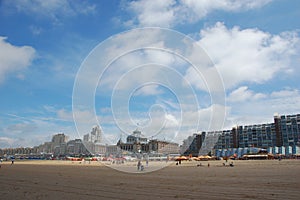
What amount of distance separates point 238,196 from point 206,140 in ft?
473

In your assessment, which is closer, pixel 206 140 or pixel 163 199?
pixel 163 199

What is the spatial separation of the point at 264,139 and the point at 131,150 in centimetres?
6731

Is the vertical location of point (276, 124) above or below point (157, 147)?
above

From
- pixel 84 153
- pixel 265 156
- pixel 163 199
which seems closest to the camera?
pixel 163 199

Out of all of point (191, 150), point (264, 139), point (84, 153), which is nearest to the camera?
point (264, 139)

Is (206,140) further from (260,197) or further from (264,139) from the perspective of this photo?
(260,197)

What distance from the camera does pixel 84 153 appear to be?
18975cm

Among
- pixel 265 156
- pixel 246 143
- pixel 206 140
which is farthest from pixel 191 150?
pixel 265 156

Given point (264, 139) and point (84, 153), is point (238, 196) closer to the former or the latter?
point (264, 139)

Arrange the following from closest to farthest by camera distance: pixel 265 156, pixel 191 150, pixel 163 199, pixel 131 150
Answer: pixel 163 199 < pixel 265 156 < pixel 131 150 < pixel 191 150

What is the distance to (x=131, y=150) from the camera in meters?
113

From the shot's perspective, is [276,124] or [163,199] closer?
[163,199]

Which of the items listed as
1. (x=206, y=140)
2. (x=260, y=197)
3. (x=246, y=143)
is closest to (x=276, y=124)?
(x=246, y=143)

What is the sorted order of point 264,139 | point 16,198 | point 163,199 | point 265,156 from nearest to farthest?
point 163,199 → point 16,198 → point 265,156 → point 264,139
